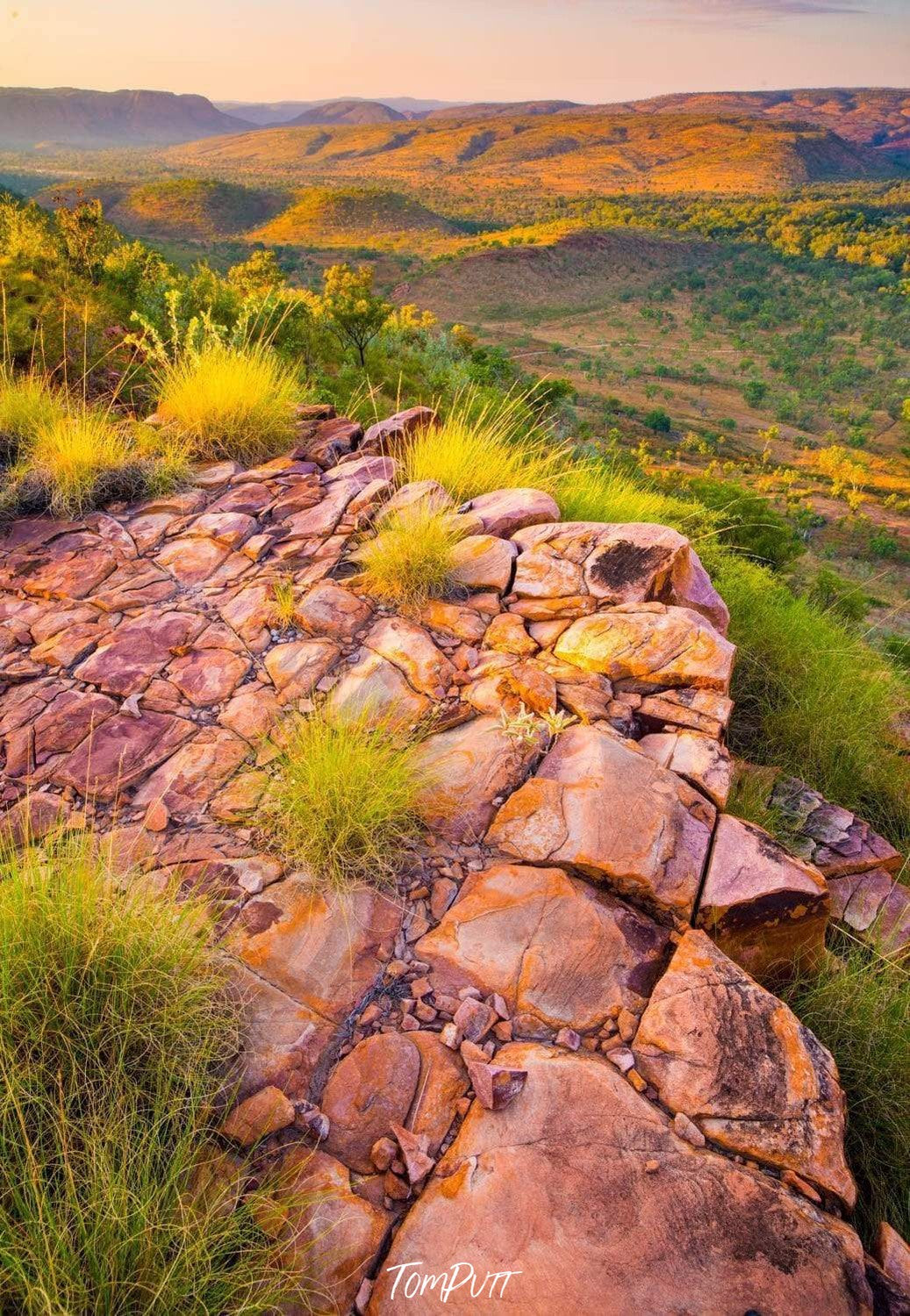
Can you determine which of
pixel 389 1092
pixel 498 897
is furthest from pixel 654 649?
pixel 389 1092

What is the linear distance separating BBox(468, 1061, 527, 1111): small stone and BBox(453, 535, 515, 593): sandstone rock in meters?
2.36

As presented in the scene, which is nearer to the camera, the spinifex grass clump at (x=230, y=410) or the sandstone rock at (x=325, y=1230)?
the sandstone rock at (x=325, y=1230)

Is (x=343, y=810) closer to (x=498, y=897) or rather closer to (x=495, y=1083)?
(x=498, y=897)

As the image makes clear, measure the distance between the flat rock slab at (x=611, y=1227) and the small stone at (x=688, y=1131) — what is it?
24 millimetres

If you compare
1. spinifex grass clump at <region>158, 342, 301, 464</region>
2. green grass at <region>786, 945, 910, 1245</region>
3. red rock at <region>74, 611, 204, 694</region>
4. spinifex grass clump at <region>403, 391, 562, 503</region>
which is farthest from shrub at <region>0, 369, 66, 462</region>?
green grass at <region>786, 945, 910, 1245</region>

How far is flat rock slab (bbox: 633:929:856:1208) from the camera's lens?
179cm

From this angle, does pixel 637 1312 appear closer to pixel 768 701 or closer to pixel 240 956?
pixel 240 956

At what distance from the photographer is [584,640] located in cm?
337

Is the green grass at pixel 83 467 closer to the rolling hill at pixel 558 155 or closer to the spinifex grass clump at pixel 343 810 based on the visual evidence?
the spinifex grass clump at pixel 343 810

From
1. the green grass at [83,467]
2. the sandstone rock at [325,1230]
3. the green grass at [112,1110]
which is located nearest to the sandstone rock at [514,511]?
the green grass at [83,467]

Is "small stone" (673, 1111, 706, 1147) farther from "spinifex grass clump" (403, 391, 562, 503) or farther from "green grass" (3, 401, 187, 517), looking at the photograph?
"green grass" (3, 401, 187, 517)

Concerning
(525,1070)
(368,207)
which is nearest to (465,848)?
(525,1070)

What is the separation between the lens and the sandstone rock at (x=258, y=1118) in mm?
1751

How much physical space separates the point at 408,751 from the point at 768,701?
8.78 ft
